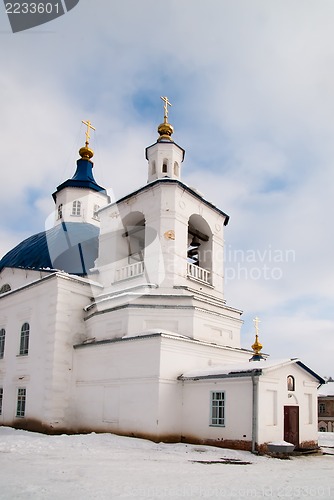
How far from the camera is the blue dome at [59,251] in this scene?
71.6 ft

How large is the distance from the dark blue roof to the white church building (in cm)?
731

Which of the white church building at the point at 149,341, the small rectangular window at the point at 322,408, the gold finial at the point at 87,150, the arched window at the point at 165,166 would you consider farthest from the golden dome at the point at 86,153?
the small rectangular window at the point at 322,408

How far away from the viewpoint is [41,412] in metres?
17.6

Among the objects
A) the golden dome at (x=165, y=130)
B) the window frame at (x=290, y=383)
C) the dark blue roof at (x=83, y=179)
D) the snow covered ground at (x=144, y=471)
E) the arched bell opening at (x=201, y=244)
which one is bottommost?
the snow covered ground at (x=144, y=471)

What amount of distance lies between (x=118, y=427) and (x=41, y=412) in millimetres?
3482

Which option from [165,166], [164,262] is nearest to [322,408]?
[164,262]

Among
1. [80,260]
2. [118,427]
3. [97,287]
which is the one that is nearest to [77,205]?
[80,260]

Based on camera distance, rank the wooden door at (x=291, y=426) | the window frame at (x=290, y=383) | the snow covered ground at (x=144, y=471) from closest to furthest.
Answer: the snow covered ground at (x=144, y=471) < the wooden door at (x=291, y=426) < the window frame at (x=290, y=383)

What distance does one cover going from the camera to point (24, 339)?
2009 cm

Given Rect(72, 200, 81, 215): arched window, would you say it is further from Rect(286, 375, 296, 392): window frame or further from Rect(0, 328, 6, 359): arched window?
Rect(286, 375, 296, 392): window frame

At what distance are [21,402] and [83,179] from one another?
14.8 metres

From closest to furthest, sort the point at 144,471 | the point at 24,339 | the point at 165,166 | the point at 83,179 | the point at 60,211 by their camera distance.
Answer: the point at 144,471
the point at 165,166
the point at 24,339
the point at 60,211
the point at 83,179

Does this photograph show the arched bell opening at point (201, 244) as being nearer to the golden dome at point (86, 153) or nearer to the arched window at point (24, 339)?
the arched window at point (24, 339)

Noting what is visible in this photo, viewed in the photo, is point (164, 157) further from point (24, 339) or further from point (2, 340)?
point (2, 340)
